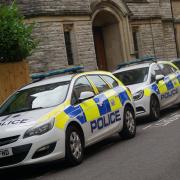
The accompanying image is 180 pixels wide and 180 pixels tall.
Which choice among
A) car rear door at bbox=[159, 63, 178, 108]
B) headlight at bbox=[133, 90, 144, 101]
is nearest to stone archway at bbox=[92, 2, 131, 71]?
car rear door at bbox=[159, 63, 178, 108]

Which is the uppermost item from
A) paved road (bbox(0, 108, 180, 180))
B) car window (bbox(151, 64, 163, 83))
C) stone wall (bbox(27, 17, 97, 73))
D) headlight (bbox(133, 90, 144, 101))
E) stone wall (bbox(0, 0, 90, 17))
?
stone wall (bbox(0, 0, 90, 17))

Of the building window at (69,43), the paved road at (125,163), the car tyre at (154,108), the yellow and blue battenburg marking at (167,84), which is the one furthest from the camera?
the building window at (69,43)

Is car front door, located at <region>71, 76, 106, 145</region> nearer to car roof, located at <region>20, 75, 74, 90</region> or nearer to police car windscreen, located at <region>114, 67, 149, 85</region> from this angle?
car roof, located at <region>20, 75, 74, 90</region>

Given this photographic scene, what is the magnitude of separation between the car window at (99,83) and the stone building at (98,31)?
14069 millimetres

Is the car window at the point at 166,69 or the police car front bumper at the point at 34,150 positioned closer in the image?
the police car front bumper at the point at 34,150

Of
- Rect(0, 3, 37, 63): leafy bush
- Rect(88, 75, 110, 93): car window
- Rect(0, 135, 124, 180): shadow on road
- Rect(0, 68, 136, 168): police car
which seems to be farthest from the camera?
Rect(0, 3, 37, 63): leafy bush

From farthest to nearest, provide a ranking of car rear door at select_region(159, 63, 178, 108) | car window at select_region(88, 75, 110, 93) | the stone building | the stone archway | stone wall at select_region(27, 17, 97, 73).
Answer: the stone archway, the stone building, stone wall at select_region(27, 17, 97, 73), car rear door at select_region(159, 63, 178, 108), car window at select_region(88, 75, 110, 93)

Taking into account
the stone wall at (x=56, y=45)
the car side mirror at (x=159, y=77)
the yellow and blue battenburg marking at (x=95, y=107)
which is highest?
the stone wall at (x=56, y=45)

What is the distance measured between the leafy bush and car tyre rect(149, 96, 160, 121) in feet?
16.7

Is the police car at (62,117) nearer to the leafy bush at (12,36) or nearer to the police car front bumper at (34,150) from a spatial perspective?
the police car front bumper at (34,150)

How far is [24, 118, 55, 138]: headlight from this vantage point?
341 inches

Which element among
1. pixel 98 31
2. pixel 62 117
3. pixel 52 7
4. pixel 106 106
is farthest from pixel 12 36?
pixel 98 31

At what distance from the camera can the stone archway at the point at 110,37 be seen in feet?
106

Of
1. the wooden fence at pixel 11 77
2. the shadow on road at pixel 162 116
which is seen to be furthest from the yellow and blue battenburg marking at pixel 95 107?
the wooden fence at pixel 11 77
